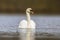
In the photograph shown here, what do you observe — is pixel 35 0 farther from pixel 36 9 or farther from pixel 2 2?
pixel 2 2

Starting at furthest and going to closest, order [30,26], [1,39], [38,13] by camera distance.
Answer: [38,13] → [30,26] → [1,39]

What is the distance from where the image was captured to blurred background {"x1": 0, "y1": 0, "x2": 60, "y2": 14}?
9680 mm

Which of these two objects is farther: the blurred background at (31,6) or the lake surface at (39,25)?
the blurred background at (31,6)

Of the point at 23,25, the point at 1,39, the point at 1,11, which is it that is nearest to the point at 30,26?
the point at 23,25

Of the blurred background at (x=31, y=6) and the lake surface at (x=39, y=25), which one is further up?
the blurred background at (x=31, y=6)

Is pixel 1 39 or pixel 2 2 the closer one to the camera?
pixel 1 39

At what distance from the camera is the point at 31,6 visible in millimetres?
9789

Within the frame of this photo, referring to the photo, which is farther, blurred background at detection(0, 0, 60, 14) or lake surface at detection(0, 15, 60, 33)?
blurred background at detection(0, 0, 60, 14)

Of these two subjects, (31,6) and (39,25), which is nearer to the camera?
(39,25)

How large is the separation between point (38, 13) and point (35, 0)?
2.14 ft

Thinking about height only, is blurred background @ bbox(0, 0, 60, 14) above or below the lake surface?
above

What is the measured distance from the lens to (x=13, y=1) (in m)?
10.0

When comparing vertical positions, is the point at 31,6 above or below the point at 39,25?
above

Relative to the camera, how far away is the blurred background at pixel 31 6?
968 cm
